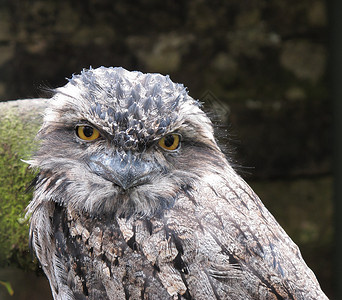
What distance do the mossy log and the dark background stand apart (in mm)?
1062

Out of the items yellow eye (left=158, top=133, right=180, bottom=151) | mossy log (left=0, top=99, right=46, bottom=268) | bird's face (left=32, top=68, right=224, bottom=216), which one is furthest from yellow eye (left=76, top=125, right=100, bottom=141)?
mossy log (left=0, top=99, right=46, bottom=268)

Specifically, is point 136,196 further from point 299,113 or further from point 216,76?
point 299,113

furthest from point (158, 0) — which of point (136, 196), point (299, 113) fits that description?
point (136, 196)

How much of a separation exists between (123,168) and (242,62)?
2268 millimetres

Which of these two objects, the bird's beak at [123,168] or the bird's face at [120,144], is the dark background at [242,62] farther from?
the bird's beak at [123,168]

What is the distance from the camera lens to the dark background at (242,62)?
329 cm

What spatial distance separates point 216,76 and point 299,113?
736 mm

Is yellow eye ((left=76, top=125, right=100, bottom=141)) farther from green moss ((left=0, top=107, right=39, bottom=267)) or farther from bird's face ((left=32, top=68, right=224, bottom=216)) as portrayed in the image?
green moss ((left=0, top=107, right=39, bottom=267))

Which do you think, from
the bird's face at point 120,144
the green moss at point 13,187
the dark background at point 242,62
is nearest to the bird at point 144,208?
the bird's face at point 120,144

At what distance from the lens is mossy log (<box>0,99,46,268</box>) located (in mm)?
2064

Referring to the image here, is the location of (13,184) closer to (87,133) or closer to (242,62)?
(87,133)

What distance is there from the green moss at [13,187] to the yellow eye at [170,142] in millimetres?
745

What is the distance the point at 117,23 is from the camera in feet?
10.9

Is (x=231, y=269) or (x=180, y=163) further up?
(x=180, y=163)
